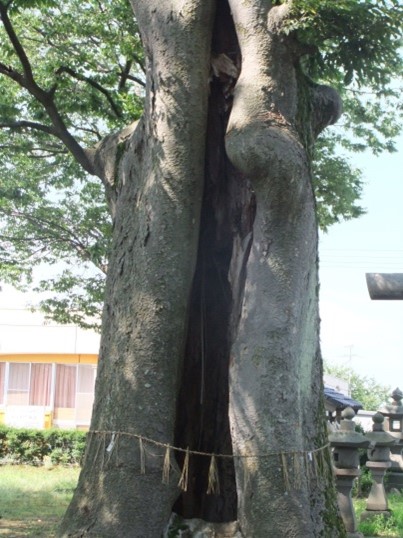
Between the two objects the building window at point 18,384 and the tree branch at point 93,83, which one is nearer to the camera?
the tree branch at point 93,83

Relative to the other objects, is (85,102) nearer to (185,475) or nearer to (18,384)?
(185,475)

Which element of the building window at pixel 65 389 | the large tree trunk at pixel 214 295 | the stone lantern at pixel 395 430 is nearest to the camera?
the large tree trunk at pixel 214 295

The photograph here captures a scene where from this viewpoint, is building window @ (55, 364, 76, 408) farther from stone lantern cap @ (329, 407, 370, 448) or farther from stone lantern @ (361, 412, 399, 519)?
stone lantern cap @ (329, 407, 370, 448)

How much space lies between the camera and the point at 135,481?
15.5ft

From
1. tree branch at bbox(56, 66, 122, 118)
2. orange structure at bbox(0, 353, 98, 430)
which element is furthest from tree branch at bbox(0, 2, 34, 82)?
orange structure at bbox(0, 353, 98, 430)

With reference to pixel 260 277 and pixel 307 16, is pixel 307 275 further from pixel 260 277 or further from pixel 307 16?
pixel 307 16

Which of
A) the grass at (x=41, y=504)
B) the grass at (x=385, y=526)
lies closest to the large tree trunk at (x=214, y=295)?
the grass at (x=385, y=526)

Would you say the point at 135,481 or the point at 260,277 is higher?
the point at 260,277

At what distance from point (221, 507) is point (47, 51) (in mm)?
10209

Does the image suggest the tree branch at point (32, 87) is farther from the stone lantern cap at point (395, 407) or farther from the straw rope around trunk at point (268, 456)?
the stone lantern cap at point (395, 407)

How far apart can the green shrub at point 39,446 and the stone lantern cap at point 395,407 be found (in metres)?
8.68

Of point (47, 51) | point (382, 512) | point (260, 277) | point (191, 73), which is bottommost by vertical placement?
point (382, 512)

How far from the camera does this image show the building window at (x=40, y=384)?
28.6 meters

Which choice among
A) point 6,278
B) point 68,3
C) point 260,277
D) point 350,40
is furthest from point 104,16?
point 260,277
